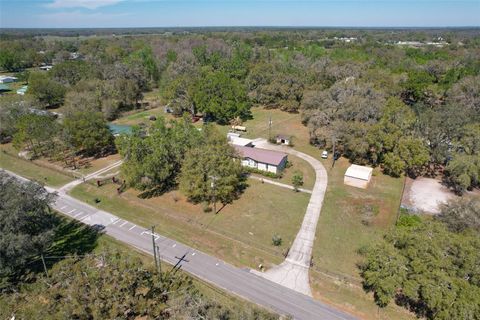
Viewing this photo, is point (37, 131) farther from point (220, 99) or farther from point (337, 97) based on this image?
point (337, 97)

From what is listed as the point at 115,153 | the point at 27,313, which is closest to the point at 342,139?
the point at 115,153

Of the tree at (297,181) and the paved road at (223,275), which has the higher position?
the tree at (297,181)

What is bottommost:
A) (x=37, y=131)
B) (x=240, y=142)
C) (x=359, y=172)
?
(x=359, y=172)

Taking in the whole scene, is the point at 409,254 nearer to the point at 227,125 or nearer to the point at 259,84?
the point at 227,125

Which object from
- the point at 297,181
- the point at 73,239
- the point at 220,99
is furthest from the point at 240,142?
the point at 73,239

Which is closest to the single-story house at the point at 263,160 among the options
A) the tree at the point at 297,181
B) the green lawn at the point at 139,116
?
the tree at the point at 297,181

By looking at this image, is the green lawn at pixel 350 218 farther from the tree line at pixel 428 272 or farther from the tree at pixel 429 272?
the tree at pixel 429 272
